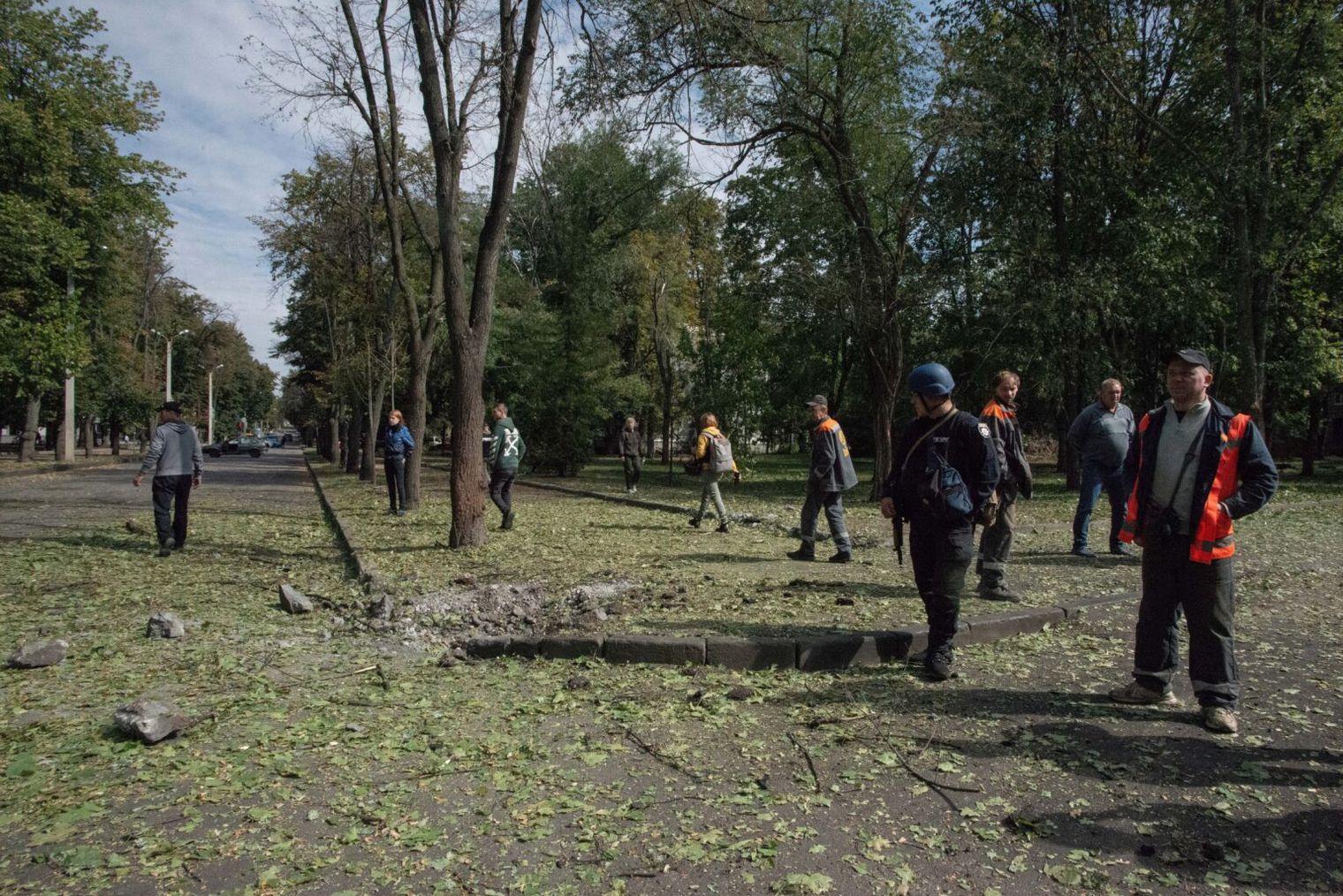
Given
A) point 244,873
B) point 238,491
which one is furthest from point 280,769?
point 238,491

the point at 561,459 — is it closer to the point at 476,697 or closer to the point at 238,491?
the point at 238,491

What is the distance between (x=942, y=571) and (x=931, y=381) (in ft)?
4.22

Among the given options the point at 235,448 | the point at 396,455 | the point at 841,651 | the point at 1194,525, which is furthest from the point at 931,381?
the point at 235,448

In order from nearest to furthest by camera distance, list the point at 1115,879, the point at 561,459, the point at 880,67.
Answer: the point at 1115,879, the point at 880,67, the point at 561,459

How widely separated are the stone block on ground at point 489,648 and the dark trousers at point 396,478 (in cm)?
1058

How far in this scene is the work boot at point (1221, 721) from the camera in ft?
14.5

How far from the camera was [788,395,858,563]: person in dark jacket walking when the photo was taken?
9.61m

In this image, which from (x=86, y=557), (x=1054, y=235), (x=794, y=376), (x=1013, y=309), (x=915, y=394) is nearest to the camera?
(x=915, y=394)

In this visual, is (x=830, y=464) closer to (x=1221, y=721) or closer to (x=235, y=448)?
(x=1221, y=721)

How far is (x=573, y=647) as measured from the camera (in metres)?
5.99

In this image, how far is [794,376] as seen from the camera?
39531mm

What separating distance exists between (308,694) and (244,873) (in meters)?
2.17

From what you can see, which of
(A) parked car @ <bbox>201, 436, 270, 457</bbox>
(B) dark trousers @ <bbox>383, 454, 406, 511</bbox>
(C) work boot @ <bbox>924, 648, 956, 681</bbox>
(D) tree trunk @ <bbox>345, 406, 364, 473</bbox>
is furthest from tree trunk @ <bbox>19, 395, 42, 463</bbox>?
(C) work boot @ <bbox>924, 648, 956, 681</bbox>

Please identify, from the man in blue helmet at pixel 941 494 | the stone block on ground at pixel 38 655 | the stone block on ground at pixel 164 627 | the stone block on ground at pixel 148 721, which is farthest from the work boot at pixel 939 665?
the stone block on ground at pixel 38 655
